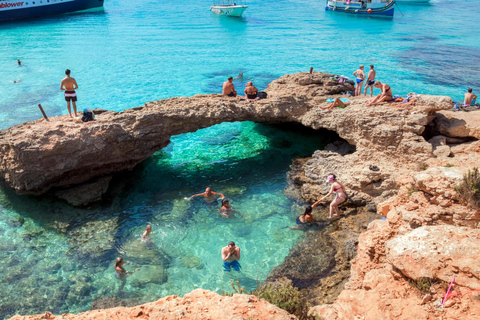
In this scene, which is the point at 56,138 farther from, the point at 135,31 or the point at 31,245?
the point at 135,31

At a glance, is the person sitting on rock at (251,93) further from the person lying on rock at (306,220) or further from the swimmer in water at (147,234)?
the swimmer in water at (147,234)

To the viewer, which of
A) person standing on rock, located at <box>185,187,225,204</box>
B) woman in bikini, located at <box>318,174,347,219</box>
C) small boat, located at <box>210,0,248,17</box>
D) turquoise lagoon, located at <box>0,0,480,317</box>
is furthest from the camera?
small boat, located at <box>210,0,248,17</box>

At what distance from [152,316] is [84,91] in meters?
22.1

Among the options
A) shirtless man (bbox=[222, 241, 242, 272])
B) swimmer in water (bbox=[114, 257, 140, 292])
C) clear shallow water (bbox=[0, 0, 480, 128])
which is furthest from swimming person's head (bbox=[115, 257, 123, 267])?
clear shallow water (bbox=[0, 0, 480, 128])

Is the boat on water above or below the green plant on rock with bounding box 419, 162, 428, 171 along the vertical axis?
above

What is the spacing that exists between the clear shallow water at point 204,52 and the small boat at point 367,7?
143 centimetres

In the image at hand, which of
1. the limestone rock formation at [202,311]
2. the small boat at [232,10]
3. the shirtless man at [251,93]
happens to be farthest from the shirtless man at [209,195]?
the small boat at [232,10]

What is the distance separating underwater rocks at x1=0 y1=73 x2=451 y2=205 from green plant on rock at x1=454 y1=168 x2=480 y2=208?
13.4 feet

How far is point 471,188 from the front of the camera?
7.50 metres

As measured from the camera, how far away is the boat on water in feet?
152

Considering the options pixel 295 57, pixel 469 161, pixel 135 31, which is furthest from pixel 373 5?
pixel 469 161

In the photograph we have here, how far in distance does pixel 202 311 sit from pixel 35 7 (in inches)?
2251

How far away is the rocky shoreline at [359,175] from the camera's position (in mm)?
6480

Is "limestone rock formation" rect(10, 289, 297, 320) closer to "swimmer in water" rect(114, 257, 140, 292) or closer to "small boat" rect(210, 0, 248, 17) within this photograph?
"swimmer in water" rect(114, 257, 140, 292)
